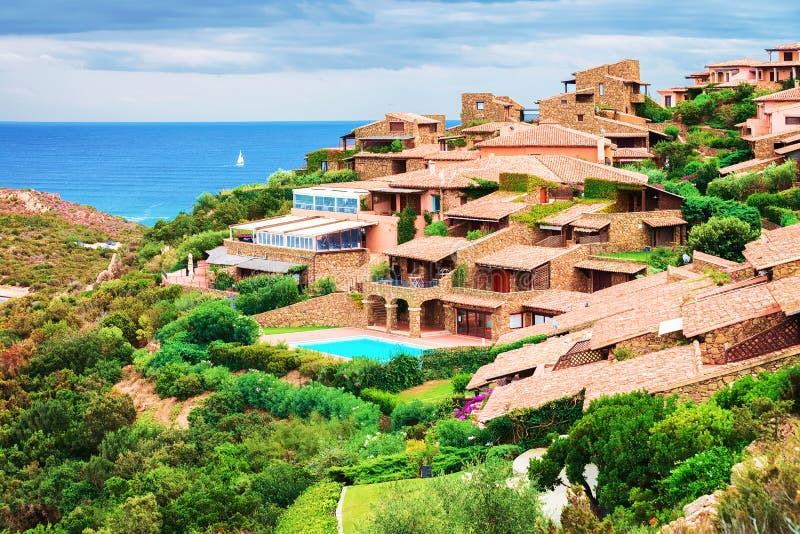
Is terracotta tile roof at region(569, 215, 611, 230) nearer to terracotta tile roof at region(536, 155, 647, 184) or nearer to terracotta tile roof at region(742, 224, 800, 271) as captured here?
terracotta tile roof at region(536, 155, 647, 184)

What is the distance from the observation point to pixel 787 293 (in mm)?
18016

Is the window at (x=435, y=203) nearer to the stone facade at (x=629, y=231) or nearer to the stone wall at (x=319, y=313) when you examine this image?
the stone wall at (x=319, y=313)

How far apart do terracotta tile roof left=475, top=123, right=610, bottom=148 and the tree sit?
14.4m

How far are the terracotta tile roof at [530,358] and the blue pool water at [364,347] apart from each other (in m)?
7.30

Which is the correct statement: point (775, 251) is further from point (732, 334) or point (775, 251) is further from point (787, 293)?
point (732, 334)

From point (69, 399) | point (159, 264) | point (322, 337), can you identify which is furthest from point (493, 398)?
point (159, 264)

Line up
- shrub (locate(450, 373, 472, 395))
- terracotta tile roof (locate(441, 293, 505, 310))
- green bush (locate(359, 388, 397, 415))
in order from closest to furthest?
shrub (locate(450, 373, 472, 395))
green bush (locate(359, 388, 397, 415))
terracotta tile roof (locate(441, 293, 505, 310))

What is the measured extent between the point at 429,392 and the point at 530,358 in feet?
19.4

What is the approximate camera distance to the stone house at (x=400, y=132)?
195 feet

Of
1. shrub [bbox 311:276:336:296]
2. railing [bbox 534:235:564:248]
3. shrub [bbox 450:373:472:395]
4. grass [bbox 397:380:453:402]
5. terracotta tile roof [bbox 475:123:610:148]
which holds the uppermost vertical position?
terracotta tile roof [bbox 475:123:610:148]

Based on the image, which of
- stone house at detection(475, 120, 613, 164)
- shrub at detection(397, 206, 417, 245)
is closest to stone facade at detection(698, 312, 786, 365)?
shrub at detection(397, 206, 417, 245)

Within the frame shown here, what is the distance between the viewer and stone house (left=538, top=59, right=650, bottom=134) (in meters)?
56.8

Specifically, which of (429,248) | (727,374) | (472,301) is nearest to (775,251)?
(727,374)

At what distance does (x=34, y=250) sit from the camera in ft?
253
